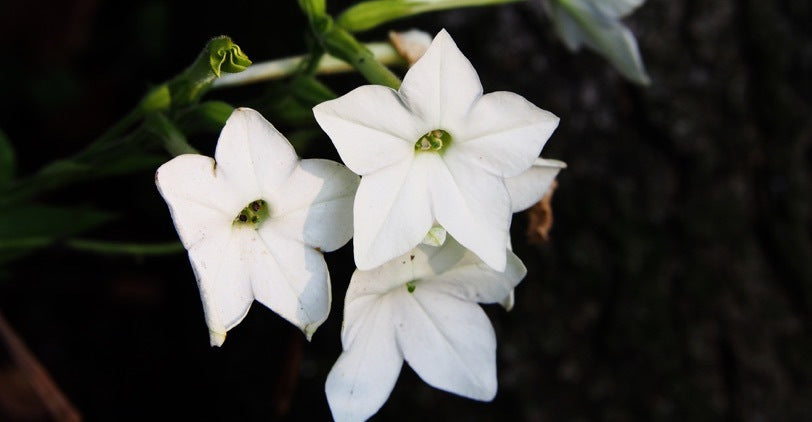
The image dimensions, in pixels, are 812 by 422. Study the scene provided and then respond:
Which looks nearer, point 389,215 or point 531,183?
point 389,215

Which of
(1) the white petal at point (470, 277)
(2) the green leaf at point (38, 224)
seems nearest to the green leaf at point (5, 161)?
(2) the green leaf at point (38, 224)

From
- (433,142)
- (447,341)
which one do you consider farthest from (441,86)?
(447,341)

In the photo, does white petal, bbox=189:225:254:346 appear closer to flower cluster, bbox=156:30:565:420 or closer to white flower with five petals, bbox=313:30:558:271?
flower cluster, bbox=156:30:565:420

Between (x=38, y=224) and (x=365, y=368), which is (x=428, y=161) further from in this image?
(x=38, y=224)

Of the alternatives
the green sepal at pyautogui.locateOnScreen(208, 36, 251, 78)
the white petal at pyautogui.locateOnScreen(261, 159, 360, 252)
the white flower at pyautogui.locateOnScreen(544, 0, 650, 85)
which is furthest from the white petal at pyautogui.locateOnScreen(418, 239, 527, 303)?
the white flower at pyautogui.locateOnScreen(544, 0, 650, 85)

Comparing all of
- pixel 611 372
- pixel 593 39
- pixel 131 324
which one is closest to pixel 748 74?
pixel 593 39

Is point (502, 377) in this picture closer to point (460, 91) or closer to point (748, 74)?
point (748, 74)

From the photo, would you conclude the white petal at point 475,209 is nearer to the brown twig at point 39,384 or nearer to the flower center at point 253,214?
the flower center at point 253,214
